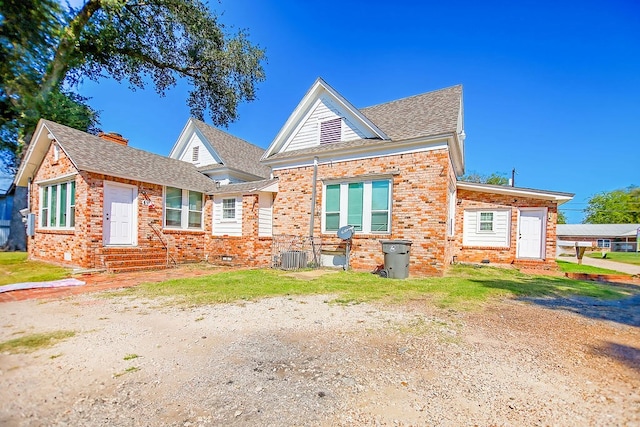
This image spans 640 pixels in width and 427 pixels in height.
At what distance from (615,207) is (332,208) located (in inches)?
2735

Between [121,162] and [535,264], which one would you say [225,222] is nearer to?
[121,162]

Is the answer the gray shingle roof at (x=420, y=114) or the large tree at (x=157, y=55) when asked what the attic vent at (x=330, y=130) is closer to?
the gray shingle roof at (x=420, y=114)

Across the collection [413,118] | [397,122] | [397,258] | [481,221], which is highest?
[413,118]

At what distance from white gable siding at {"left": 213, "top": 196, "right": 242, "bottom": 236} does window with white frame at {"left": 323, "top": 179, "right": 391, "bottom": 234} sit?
164 inches

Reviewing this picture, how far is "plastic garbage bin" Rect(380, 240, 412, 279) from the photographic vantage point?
944 cm

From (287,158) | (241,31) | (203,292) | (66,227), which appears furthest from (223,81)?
(203,292)

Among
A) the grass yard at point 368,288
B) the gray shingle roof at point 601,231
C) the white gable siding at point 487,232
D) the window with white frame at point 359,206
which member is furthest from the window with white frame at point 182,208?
the gray shingle roof at point 601,231

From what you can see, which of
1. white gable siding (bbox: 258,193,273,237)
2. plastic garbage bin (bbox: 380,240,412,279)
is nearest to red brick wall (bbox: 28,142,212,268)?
white gable siding (bbox: 258,193,273,237)

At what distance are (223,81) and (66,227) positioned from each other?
1283 centimetres

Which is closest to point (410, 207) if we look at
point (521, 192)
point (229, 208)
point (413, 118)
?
point (413, 118)

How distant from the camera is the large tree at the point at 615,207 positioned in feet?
172

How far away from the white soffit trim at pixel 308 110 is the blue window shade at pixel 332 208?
2.80 m

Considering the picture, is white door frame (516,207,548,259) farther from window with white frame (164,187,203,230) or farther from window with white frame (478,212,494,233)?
window with white frame (164,187,203,230)

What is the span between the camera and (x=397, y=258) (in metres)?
9.44
